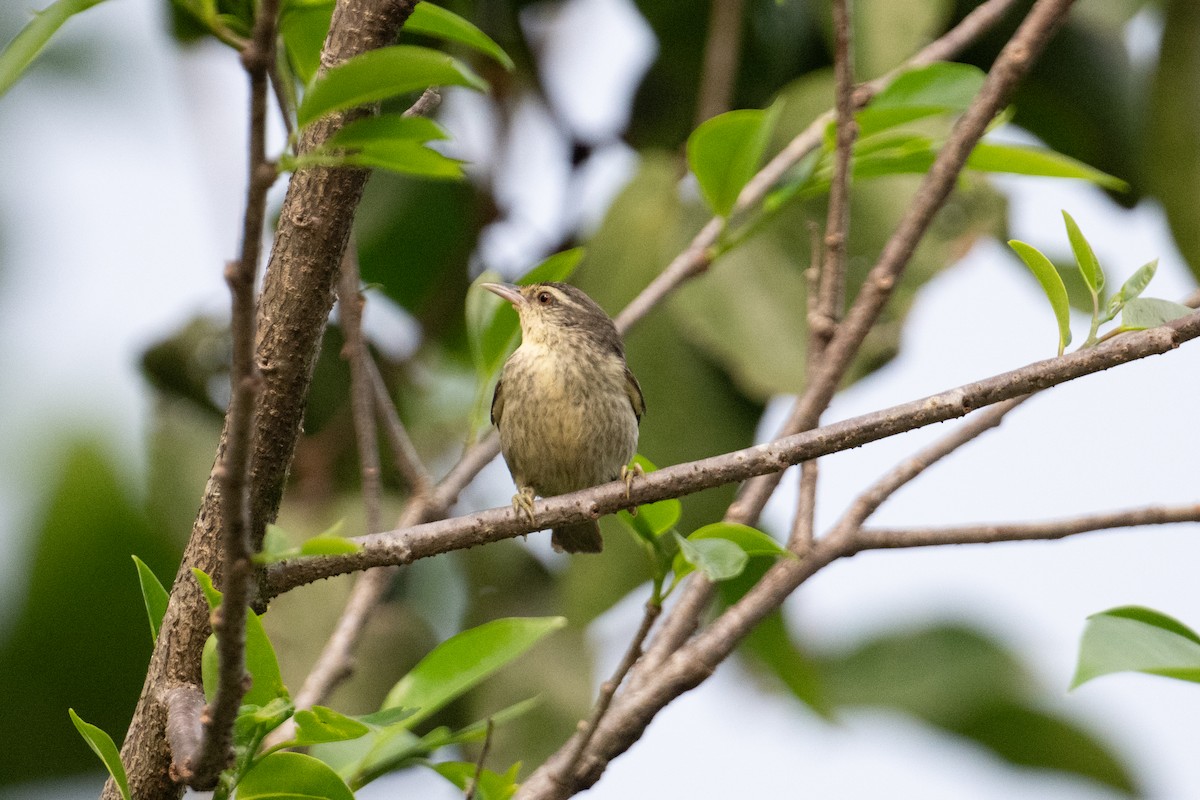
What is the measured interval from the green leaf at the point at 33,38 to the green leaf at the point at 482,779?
137 centimetres

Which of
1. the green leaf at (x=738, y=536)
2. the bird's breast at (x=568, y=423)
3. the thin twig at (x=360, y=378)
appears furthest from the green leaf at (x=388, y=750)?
the bird's breast at (x=568, y=423)

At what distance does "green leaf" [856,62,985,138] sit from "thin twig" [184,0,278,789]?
5.95ft

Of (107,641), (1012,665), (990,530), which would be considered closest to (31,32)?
(990,530)

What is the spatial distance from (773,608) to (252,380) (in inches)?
58.7

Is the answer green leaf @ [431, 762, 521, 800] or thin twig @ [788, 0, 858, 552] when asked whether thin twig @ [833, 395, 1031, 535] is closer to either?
thin twig @ [788, 0, 858, 552]

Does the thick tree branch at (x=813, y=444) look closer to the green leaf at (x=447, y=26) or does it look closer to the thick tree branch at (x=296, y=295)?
Answer: the thick tree branch at (x=296, y=295)

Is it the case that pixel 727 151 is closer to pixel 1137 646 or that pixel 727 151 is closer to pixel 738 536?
pixel 738 536

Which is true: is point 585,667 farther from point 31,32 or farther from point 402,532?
point 31,32

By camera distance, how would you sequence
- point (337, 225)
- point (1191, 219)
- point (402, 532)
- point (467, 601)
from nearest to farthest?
point (337, 225), point (402, 532), point (1191, 219), point (467, 601)

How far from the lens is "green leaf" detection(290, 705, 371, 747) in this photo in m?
1.72

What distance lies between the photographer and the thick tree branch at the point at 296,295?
171cm

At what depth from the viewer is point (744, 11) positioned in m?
3.79

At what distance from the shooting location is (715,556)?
2020 mm

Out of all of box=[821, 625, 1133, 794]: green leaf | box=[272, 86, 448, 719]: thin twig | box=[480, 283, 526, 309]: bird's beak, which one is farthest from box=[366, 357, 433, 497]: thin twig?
box=[821, 625, 1133, 794]: green leaf
